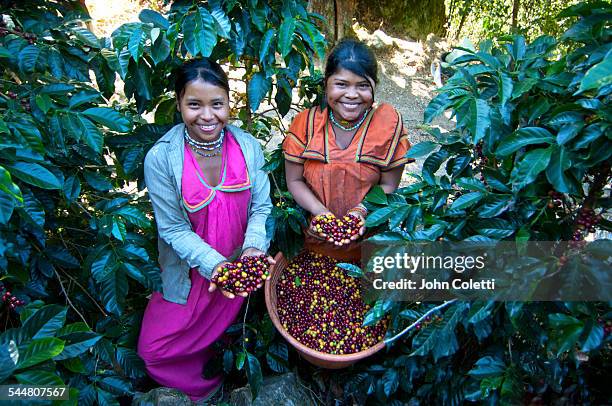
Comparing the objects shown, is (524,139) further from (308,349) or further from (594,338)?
(308,349)

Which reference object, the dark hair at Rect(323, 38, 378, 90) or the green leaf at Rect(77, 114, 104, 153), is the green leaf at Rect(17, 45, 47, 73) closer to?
the green leaf at Rect(77, 114, 104, 153)

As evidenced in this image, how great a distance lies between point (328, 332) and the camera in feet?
7.64

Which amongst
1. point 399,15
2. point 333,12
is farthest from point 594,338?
point 399,15

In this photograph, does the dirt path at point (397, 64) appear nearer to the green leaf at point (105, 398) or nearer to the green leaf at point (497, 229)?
the green leaf at point (105, 398)

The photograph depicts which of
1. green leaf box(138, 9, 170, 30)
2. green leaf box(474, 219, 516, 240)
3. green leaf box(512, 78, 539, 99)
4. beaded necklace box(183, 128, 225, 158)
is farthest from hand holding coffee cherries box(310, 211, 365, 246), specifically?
green leaf box(138, 9, 170, 30)

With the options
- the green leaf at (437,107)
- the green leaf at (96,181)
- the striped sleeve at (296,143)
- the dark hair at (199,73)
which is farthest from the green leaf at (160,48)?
the green leaf at (437,107)

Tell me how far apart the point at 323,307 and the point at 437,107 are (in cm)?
115

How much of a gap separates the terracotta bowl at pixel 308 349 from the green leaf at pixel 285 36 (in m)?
0.91

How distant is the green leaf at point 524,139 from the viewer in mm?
1409

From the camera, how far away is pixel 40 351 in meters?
1.40

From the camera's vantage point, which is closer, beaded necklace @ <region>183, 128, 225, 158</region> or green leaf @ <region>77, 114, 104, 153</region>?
green leaf @ <region>77, 114, 104, 153</region>

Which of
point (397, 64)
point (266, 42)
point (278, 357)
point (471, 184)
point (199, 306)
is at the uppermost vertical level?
point (397, 64)

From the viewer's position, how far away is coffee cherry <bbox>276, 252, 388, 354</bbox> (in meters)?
2.29

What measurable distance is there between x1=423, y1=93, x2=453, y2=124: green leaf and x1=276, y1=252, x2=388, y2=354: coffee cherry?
3.44ft
